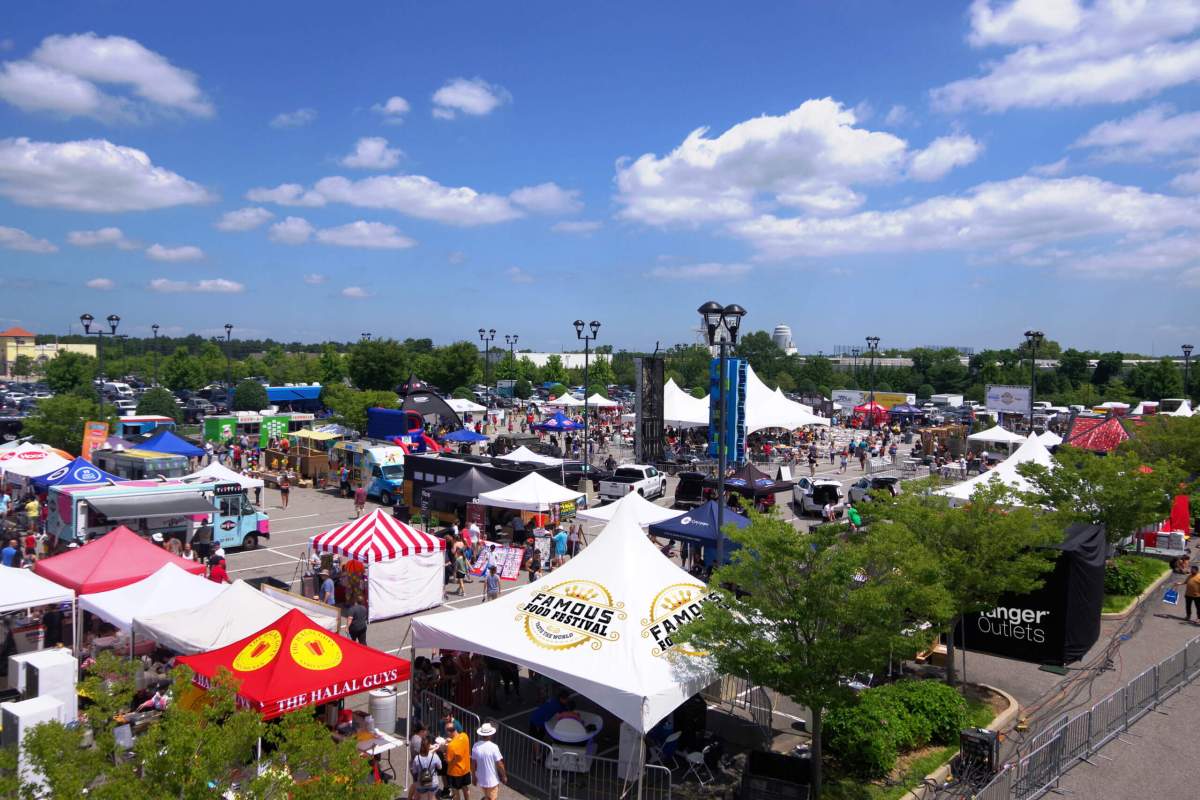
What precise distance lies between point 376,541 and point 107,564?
15.5 ft

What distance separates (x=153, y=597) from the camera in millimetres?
12570

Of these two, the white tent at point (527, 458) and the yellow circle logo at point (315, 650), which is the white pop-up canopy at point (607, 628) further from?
the white tent at point (527, 458)

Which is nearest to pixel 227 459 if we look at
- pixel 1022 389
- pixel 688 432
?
pixel 688 432

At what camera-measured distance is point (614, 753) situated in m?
10.9

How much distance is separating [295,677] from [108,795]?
14.6ft

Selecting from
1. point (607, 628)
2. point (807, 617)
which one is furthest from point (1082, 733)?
point (607, 628)

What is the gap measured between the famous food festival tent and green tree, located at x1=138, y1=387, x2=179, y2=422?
3841 centimetres

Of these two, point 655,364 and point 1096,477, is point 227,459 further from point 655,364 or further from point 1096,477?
point 1096,477

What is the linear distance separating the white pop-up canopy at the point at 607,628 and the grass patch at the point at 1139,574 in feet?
39.2

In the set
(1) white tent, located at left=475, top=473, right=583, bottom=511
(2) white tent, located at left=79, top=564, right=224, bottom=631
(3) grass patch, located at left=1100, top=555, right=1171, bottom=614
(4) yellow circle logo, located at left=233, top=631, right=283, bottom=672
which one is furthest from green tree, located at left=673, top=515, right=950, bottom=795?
(1) white tent, located at left=475, top=473, right=583, bottom=511

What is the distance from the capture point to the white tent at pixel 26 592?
1202 cm

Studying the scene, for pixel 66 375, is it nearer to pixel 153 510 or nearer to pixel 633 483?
pixel 153 510

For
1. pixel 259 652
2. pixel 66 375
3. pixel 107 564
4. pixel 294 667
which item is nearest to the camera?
pixel 294 667

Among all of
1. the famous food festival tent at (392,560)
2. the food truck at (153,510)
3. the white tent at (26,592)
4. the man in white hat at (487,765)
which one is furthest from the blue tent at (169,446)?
the man in white hat at (487,765)
